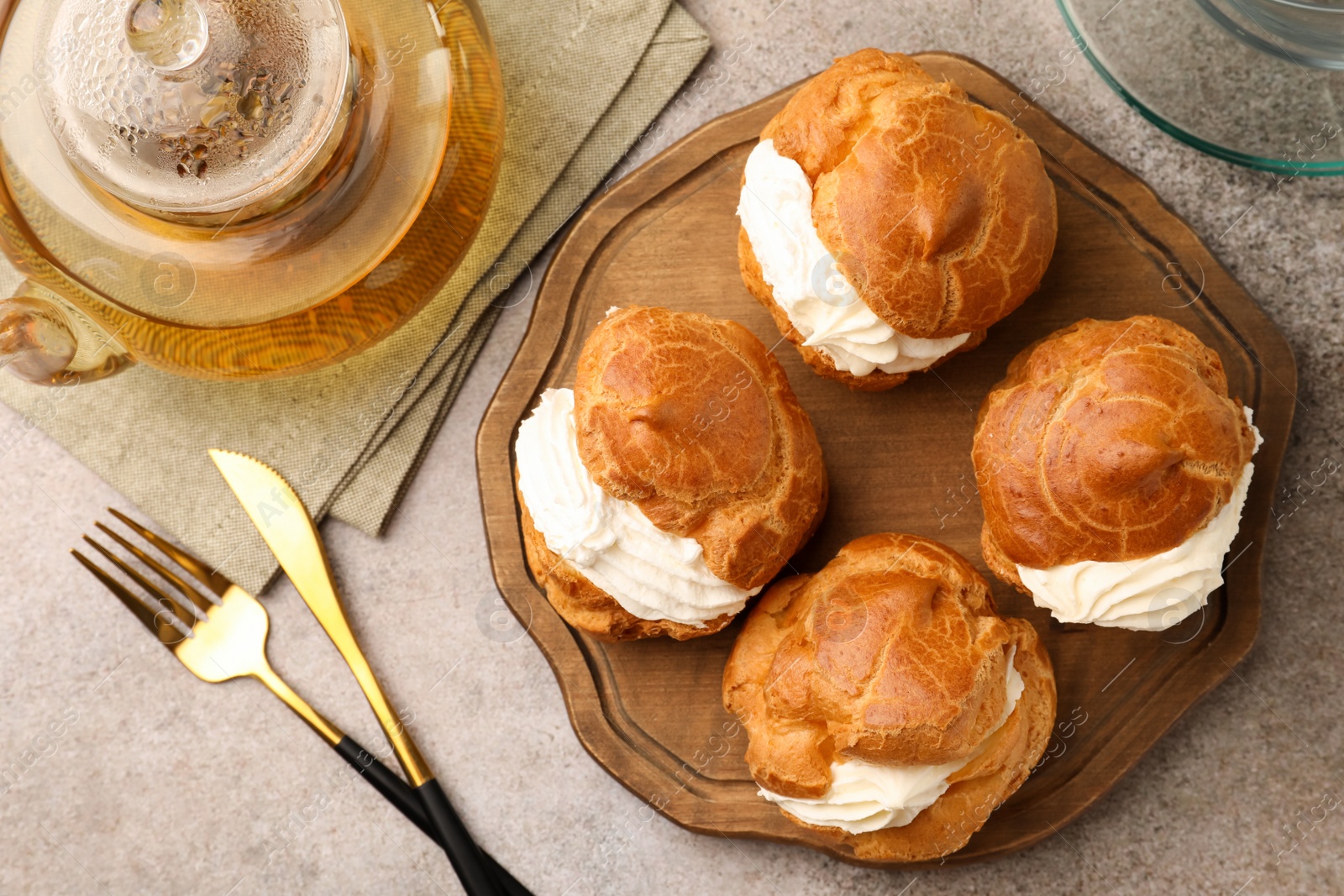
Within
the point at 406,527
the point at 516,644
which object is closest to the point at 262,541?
the point at 406,527

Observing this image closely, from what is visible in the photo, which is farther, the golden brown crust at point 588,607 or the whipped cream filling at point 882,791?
the golden brown crust at point 588,607

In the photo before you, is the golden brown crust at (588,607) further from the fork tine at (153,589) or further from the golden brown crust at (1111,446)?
the fork tine at (153,589)

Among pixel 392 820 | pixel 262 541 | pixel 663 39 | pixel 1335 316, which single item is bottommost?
pixel 1335 316

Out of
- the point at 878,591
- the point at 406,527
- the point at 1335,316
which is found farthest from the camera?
the point at 406,527

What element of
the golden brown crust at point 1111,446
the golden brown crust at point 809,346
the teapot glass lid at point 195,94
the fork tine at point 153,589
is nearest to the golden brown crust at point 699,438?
the golden brown crust at point 809,346

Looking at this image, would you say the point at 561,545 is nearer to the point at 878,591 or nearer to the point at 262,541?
the point at 878,591

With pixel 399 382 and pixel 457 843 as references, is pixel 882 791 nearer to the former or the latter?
pixel 457 843

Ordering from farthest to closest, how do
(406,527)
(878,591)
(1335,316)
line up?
(406,527)
(1335,316)
(878,591)
